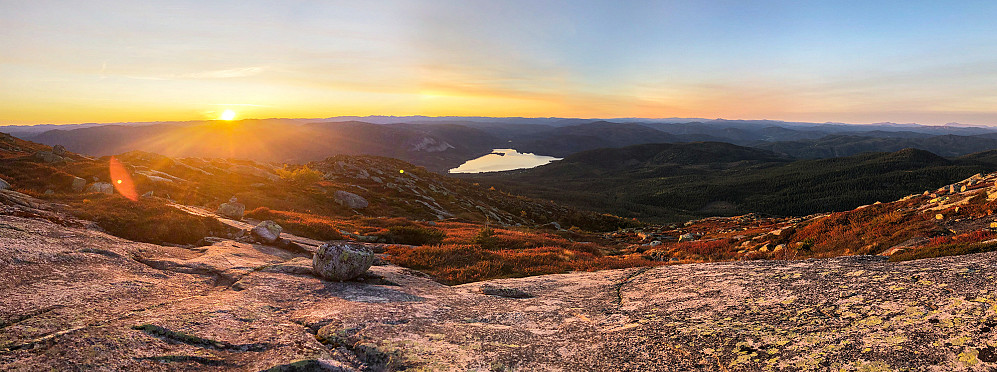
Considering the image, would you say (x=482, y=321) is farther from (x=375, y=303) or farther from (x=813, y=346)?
(x=813, y=346)

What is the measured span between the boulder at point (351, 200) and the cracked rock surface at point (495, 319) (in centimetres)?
3357

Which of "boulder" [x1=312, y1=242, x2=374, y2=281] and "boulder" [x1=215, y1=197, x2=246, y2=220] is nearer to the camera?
"boulder" [x1=312, y1=242, x2=374, y2=281]


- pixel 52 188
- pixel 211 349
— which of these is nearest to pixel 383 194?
pixel 52 188

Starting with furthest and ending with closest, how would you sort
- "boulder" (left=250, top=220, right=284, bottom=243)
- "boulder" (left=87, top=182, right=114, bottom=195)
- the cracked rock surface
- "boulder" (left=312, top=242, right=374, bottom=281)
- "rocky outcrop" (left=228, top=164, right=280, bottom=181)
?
"rocky outcrop" (left=228, top=164, right=280, bottom=181) → "boulder" (left=87, top=182, right=114, bottom=195) → "boulder" (left=250, top=220, right=284, bottom=243) → "boulder" (left=312, top=242, right=374, bottom=281) → the cracked rock surface

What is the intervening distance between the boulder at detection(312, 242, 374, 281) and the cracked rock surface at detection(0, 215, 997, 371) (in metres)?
0.60

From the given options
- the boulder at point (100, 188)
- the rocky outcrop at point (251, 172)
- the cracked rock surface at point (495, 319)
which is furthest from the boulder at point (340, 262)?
the rocky outcrop at point (251, 172)

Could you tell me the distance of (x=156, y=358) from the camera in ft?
17.5

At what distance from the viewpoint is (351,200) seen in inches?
1772

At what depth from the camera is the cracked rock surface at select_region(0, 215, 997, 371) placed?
5.09 meters

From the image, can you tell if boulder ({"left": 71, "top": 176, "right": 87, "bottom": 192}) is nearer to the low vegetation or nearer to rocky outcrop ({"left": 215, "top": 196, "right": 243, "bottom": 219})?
rocky outcrop ({"left": 215, "top": 196, "right": 243, "bottom": 219})

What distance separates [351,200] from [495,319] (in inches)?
1612

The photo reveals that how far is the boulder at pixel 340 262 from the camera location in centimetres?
1098

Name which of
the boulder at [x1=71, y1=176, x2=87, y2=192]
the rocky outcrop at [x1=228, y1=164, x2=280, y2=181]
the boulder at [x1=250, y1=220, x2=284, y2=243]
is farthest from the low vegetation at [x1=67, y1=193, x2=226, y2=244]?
the rocky outcrop at [x1=228, y1=164, x2=280, y2=181]

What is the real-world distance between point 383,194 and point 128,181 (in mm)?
27445
